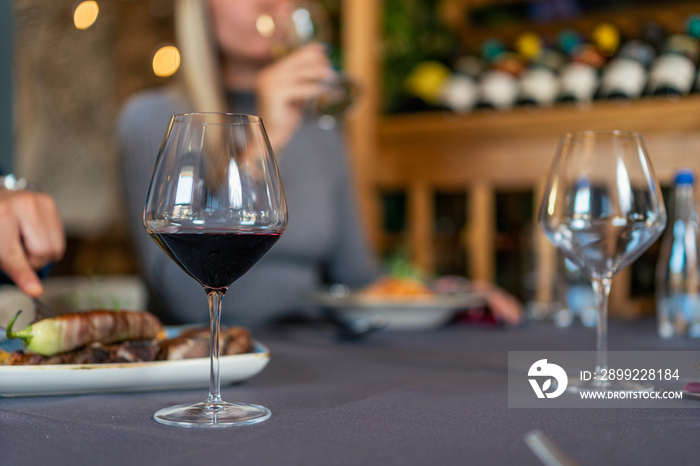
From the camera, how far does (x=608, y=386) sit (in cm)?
68

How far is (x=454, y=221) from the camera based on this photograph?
107 inches

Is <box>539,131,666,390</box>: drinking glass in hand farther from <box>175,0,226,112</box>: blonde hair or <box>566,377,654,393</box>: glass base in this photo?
<box>175,0,226,112</box>: blonde hair

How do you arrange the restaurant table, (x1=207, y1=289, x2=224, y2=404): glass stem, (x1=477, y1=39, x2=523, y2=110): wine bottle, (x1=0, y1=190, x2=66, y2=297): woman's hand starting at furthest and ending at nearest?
(x1=477, y1=39, x2=523, y2=110): wine bottle
(x1=0, y1=190, x2=66, y2=297): woman's hand
(x1=207, y1=289, x2=224, y2=404): glass stem
the restaurant table

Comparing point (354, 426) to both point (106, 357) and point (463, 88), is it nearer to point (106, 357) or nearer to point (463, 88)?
point (106, 357)

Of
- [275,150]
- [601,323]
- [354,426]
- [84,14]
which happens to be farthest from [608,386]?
[84,14]

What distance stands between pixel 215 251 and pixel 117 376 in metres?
0.15

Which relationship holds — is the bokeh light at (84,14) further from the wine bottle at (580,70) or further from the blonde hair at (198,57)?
the wine bottle at (580,70)

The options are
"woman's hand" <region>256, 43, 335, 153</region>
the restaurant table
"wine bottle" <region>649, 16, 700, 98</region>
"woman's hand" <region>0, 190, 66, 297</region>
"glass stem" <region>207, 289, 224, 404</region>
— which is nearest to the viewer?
the restaurant table

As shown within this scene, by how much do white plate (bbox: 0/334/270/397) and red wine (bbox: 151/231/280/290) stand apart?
0.09 m

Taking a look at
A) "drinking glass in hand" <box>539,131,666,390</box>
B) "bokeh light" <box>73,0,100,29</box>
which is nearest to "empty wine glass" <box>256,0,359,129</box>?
"drinking glass in hand" <box>539,131,666,390</box>

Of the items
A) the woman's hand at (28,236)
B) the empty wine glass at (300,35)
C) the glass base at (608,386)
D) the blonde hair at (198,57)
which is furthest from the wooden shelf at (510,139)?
the woman's hand at (28,236)

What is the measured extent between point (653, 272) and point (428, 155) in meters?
0.78

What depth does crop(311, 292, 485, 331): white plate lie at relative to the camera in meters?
1.18

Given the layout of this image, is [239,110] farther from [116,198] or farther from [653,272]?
[116,198]
